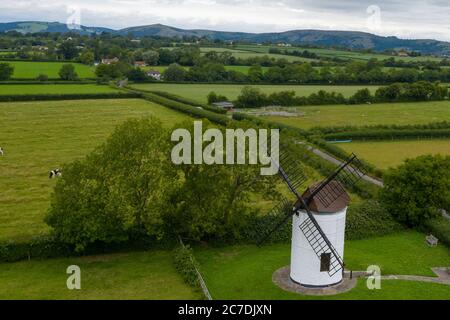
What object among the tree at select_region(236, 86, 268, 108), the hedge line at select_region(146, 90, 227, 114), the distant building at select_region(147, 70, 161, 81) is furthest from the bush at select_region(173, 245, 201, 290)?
the distant building at select_region(147, 70, 161, 81)

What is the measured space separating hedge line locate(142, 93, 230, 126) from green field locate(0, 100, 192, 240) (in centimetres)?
187

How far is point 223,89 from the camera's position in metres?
123

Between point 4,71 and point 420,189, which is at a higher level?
point 4,71

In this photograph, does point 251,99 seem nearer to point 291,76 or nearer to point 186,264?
point 291,76

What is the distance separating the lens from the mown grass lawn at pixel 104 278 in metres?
26.1

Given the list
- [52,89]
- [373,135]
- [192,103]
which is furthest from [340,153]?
[52,89]

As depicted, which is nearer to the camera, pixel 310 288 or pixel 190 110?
pixel 310 288

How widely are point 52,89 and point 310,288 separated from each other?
94.3 m

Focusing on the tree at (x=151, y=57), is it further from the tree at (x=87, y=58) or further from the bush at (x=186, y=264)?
the bush at (x=186, y=264)

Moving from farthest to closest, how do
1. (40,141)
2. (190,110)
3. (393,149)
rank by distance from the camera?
1. (190,110)
2. (393,149)
3. (40,141)

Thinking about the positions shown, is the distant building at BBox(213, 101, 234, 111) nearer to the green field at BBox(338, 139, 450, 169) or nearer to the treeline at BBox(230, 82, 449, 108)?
the treeline at BBox(230, 82, 449, 108)

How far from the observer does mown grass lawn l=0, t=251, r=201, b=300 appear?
2606 centimetres

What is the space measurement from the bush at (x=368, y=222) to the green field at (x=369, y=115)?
134 feet

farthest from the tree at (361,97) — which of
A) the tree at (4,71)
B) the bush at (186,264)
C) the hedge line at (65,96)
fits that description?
the bush at (186,264)
